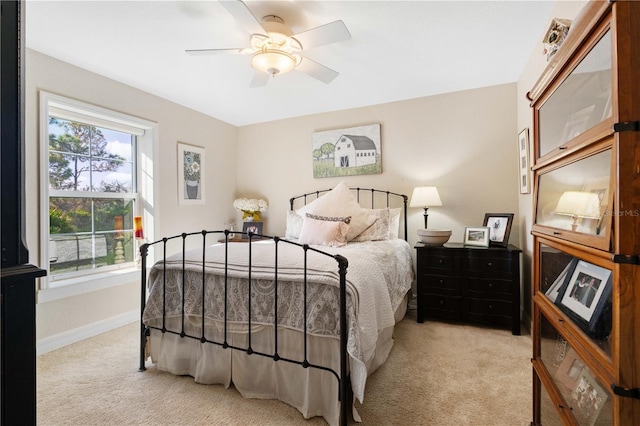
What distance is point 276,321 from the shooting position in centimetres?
167

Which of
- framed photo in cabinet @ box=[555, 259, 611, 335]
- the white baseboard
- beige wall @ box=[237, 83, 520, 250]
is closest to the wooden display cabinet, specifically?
framed photo in cabinet @ box=[555, 259, 611, 335]

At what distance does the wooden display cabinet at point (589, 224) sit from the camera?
71cm

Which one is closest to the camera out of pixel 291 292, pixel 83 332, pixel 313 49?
pixel 291 292

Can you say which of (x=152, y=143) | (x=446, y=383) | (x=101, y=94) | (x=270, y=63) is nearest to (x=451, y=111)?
(x=270, y=63)

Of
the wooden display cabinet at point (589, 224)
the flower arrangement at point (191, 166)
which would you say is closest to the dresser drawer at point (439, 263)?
the wooden display cabinet at point (589, 224)

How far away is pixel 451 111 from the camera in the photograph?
3.40m

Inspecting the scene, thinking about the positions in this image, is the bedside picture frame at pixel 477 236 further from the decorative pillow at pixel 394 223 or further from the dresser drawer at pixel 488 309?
the decorative pillow at pixel 394 223

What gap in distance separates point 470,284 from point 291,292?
1983 millimetres

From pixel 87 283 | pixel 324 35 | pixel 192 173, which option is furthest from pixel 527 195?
pixel 87 283

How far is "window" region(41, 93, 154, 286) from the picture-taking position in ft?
8.59

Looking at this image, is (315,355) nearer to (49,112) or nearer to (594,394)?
(594,394)

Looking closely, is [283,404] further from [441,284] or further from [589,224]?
[441,284]

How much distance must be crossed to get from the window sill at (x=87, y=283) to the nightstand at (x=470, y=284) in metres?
3.04

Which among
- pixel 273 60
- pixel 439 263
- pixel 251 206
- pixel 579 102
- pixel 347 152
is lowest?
pixel 439 263
